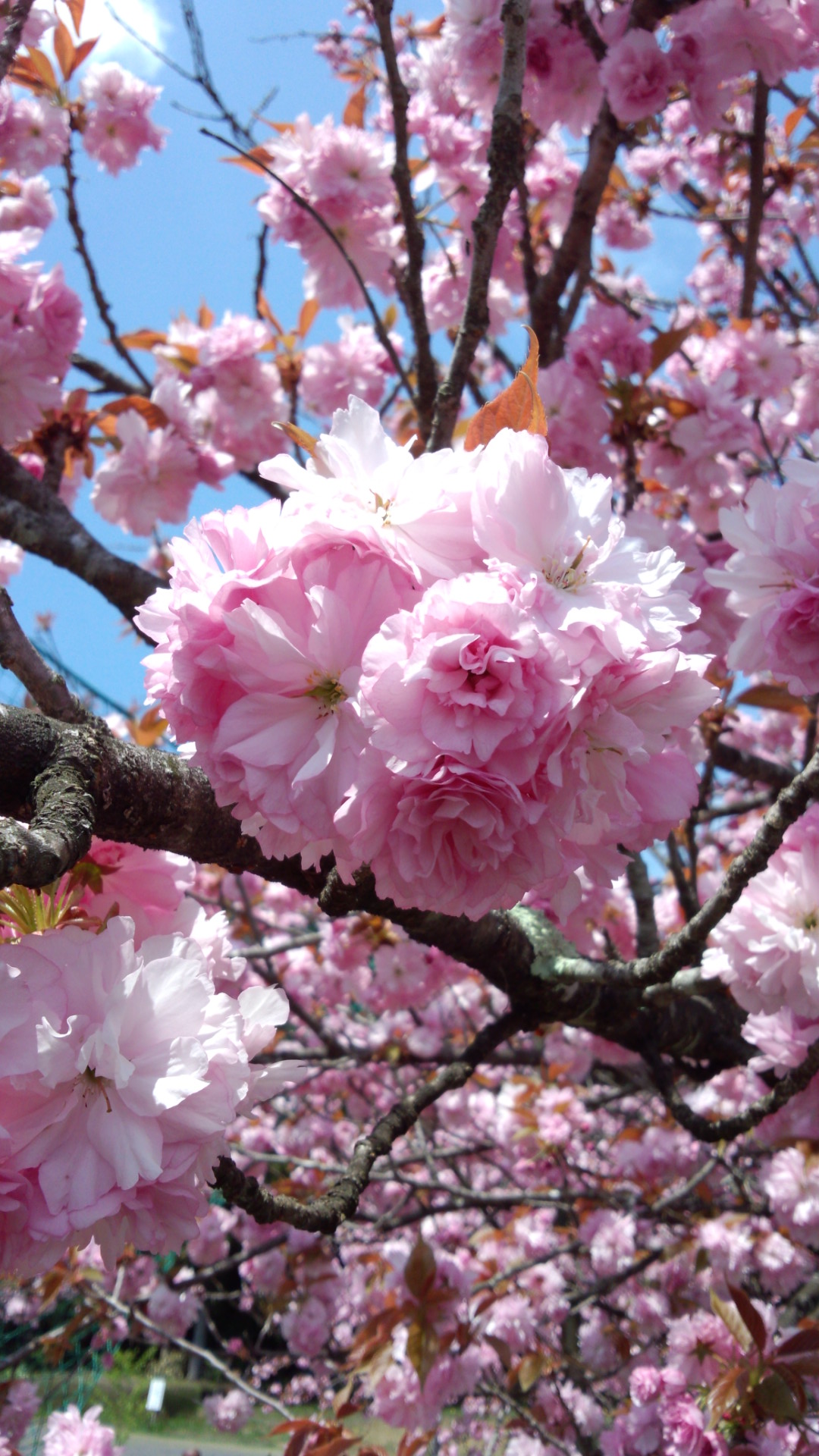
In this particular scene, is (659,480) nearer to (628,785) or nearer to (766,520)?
(766,520)

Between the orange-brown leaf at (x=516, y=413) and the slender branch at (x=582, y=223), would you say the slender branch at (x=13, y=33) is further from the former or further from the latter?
the slender branch at (x=582, y=223)

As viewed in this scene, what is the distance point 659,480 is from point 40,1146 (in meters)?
2.20

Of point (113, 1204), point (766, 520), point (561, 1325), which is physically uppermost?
point (766, 520)

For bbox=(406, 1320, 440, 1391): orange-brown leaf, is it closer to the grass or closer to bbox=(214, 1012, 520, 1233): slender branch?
bbox=(214, 1012, 520, 1233): slender branch

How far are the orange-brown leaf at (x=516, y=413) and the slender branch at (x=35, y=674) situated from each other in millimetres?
520

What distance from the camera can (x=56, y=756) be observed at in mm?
748

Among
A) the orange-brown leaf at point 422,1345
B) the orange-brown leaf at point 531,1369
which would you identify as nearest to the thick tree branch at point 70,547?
the orange-brown leaf at point 422,1345

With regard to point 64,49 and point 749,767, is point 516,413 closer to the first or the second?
point 749,767

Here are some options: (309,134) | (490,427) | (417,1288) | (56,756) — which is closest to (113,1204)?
(56,756)

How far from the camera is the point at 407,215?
159 centimetres

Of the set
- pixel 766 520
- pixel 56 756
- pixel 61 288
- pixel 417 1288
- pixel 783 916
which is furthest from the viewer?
pixel 417 1288

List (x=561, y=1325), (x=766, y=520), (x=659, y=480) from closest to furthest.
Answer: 1. (x=766, y=520)
2. (x=659, y=480)
3. (x=561, y=1325)

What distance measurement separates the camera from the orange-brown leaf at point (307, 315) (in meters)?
2.67

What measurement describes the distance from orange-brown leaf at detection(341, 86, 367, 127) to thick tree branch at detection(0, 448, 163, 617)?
4.30 ft
